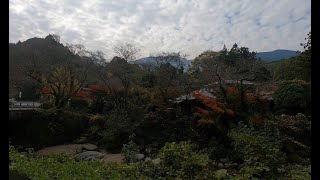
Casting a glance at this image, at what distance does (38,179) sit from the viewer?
14.5 feet

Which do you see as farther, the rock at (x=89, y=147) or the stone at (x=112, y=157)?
the rock at (x=89, y=147)

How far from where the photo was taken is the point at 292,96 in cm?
1281

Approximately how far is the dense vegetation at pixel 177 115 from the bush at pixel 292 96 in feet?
0.14

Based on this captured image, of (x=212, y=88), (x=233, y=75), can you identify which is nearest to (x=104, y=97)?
(x=212, y=88)

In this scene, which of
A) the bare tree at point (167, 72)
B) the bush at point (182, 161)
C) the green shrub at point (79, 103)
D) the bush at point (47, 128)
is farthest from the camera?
the green shrub at point (79, 103)

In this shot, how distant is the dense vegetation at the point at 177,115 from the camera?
21.7ft

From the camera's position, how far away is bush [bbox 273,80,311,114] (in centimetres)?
1255

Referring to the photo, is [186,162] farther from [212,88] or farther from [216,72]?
[212,88]

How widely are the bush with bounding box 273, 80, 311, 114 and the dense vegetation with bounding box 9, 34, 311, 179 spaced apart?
43mm

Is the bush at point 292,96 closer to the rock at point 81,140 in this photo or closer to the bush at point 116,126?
the bush at point 116,126

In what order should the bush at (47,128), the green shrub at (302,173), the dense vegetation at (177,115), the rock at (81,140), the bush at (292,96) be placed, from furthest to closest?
the rock at (81,140) → the bush at (47,128) → the bush at (292,96) → the dense vegetation at (177,115) → the green shrub at (302,173)

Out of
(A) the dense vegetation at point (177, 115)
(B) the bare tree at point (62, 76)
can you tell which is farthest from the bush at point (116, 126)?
(B) the bare tree at point (62, 76)

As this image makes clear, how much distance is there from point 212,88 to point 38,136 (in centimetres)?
869

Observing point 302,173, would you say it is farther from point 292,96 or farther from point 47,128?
point 47,128
